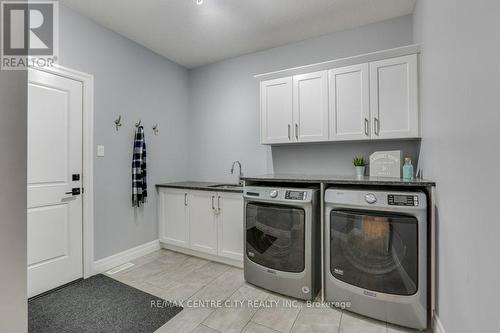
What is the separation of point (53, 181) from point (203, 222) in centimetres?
156

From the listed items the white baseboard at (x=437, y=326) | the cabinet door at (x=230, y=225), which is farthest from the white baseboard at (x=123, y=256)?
the white baseboard at (x=437, y=326)

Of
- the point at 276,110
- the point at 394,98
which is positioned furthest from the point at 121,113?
the point at 394,98

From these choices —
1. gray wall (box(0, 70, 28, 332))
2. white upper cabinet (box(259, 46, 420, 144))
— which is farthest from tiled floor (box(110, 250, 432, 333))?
white upper cabinet (box(259, 46, 420, 144))

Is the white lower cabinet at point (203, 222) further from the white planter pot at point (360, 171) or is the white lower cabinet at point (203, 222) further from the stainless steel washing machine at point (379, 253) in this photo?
→ the white planter pot at point (360, 171)

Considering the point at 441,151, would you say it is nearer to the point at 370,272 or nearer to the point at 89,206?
the point at 370,272

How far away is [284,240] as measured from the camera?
2.11m

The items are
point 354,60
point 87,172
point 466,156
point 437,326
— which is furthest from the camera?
point 87,172

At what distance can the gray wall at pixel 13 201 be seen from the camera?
82 centimetres

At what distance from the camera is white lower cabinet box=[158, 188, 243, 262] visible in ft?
8.87

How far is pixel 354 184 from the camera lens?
196 cm

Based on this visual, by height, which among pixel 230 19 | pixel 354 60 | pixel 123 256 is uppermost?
pixel 230 19

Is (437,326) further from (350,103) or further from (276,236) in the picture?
(350,103)

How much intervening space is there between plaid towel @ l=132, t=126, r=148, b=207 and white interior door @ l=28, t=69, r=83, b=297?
0.58 m

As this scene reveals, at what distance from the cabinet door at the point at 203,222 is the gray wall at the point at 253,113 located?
67cm
